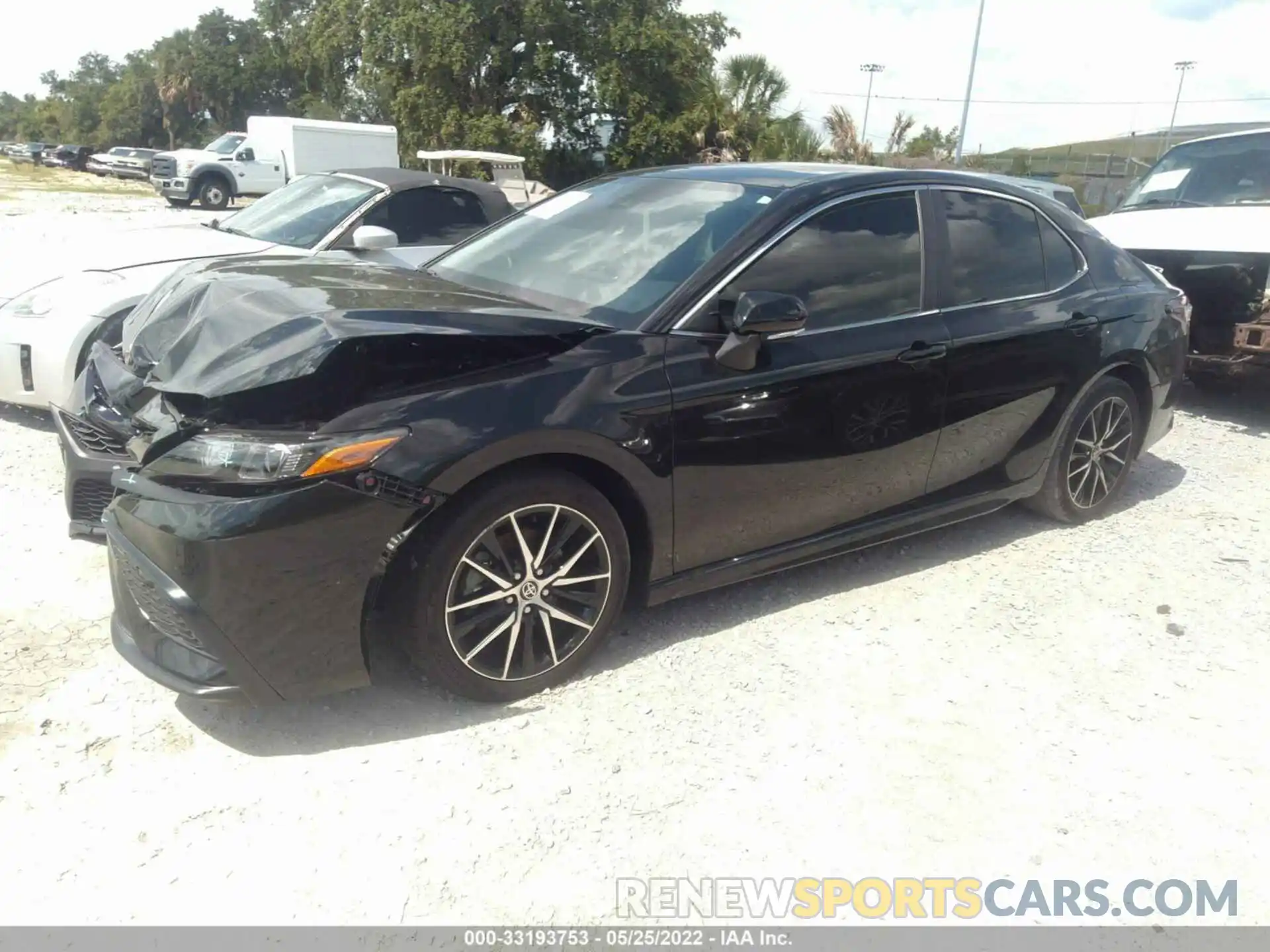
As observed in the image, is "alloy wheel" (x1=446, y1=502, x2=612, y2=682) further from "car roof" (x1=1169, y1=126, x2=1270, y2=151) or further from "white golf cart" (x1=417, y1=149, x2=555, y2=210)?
"white golf cart" (x1=417, y1=149, x2=555, y2=210)

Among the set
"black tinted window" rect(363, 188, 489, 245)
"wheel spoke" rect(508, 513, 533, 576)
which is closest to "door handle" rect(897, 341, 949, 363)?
"wheel spoke" rect(508, 513, 533, 576)

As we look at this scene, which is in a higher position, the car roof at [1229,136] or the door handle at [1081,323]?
the car roof at [1229,136]

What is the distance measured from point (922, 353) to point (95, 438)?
3201mm

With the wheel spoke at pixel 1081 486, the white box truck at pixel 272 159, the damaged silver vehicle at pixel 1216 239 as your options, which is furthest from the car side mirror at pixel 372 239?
the white box truck at pixel 272 159

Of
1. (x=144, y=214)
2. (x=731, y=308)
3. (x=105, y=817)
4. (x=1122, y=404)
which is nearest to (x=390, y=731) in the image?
(x=105, y=817)

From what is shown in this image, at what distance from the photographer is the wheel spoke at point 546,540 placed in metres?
2.97

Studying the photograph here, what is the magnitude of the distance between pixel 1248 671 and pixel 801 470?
1817 mm

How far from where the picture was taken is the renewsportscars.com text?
235 centimetres

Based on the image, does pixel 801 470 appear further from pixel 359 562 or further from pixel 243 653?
pixel 243 653

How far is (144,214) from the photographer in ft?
71.8

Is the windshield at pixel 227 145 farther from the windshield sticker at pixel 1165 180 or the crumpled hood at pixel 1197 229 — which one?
the crumpled hood at pixel 1197 229

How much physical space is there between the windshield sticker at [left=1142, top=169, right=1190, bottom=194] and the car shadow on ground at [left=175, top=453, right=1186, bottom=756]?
14.2 feet

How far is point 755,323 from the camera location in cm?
313

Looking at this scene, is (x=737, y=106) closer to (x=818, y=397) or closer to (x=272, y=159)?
(x=272, y=159)
